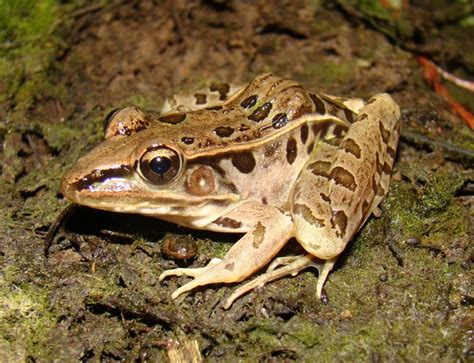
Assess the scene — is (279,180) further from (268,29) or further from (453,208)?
(268,29)

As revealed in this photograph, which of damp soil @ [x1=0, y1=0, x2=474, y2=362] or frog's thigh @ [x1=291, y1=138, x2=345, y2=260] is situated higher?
frog's thigh @ [x1=291, y1=138, x2=345, y2=260]

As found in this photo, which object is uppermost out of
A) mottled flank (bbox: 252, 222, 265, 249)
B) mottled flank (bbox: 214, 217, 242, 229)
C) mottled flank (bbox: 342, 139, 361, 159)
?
mottled flank (bbox: 342, 139, 361, 159)

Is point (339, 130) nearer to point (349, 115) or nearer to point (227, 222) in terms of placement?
point (349, 115)

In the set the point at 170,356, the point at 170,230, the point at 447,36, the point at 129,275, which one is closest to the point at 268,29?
the point at 447,36

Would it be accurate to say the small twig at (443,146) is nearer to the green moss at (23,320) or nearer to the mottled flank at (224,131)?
the mottled flank at (224,131)

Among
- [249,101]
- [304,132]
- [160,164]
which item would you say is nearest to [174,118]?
[160,164]

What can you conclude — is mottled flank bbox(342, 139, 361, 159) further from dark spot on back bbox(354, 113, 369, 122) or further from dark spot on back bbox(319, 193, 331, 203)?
dark spot on back bbox(319, 193, 331, 203)

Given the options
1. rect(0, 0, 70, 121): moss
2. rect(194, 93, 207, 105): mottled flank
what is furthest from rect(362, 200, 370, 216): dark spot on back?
rect(0, 0, 70, 121): moss

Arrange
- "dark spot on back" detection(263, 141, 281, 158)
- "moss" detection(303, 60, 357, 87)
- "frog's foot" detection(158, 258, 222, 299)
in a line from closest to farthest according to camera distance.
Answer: "frog's foot" detection(158, 258, 222, 299), "dark spot on back" detection(263, 141, 281, 158), "moss" detection(303, 60, 357, 87)
